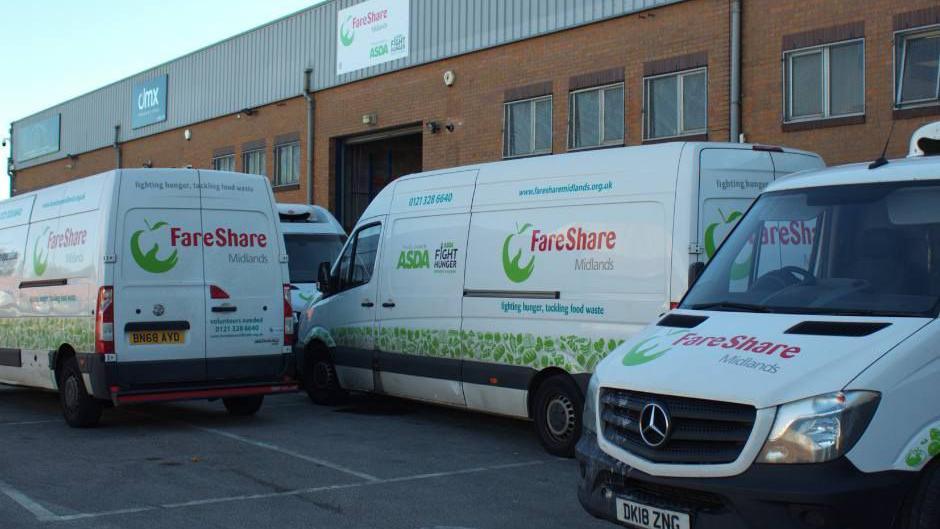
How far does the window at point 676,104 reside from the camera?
1617 cm

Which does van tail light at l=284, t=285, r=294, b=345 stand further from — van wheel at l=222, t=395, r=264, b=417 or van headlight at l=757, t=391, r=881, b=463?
van headlight at l=757, t=391, r=881, b=463

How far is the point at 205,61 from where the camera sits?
2983cm

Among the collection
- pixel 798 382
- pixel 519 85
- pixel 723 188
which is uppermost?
pixel 519 85

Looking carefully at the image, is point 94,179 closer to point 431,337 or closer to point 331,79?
point 431,337

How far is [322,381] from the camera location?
12.7 m

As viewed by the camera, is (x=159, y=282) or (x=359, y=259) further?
(x=359, y=259)

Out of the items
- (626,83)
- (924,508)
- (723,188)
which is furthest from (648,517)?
(626,83)

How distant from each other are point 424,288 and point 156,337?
2742mm

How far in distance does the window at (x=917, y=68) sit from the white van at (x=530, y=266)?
5136 mm

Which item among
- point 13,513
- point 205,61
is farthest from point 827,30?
point 205,61

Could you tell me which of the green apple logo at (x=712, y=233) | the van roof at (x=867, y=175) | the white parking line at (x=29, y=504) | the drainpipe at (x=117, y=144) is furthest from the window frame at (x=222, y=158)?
the van roof at (x=867, y=175)

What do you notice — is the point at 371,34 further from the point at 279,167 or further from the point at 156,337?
the point at 156,337

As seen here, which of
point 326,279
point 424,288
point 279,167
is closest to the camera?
point 424,288

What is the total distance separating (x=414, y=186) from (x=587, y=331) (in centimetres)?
323
